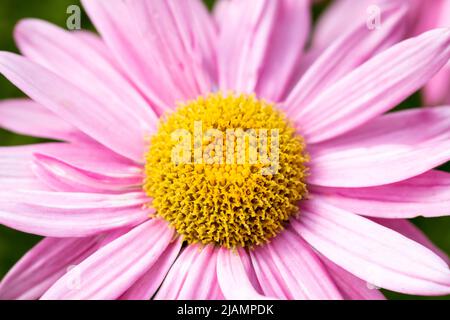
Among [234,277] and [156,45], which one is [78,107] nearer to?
[156,45]

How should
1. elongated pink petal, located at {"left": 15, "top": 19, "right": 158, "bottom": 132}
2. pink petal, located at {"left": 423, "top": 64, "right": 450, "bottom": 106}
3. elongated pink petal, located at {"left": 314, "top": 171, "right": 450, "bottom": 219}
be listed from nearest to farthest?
elongated pink petal, located at {"left": 314, "top": 171, "right": 450, "bottom": 219} → elongated pink petal, located at {"left": 15, "top": 19, "right": 158, "bottom": 132} → pink petal, located at {"left": 423, "top": 64, "right": 450, "bottom": 106}

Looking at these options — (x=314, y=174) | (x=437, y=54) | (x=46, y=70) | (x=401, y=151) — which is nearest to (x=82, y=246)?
(x=46, y=70)

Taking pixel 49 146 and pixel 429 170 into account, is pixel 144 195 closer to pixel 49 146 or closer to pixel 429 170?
pixel 49 146

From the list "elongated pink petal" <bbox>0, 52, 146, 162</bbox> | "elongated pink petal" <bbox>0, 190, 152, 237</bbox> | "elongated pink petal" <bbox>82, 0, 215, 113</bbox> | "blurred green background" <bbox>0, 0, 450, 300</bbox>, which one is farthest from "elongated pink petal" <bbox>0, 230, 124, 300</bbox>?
"blurred green background" <bbox>0, 0, 450, 300</bbox>

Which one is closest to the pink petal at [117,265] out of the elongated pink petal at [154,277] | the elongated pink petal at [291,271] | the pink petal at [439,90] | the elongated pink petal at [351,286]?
the elongated pink petal at [154,277]

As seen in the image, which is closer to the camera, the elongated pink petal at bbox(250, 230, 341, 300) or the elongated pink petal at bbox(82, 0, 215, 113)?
the elongated pink petal at bbox(250, 230, 341, 300)

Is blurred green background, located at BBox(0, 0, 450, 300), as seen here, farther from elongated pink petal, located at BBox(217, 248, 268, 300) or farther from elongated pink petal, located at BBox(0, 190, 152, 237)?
elongated pink petal, located at BBox(217, 248, 268, 300)

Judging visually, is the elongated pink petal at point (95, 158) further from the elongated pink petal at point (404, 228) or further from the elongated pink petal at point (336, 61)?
the elongated pink petal at point (404, 228)
